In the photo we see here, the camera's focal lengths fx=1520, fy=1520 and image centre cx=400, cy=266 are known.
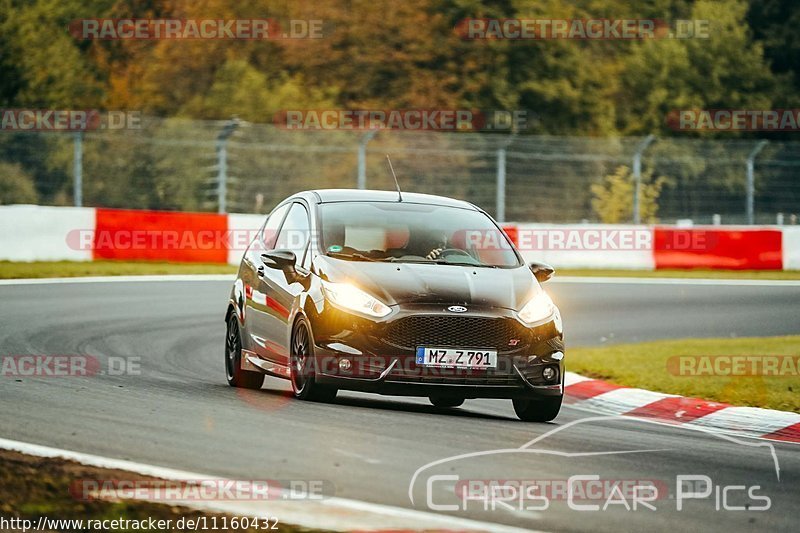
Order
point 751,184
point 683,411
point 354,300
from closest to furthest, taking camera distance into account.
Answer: point 354,300
point 683,411
point 751,184

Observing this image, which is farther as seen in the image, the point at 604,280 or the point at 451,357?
the point at 604,280

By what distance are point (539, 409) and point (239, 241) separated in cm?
1635

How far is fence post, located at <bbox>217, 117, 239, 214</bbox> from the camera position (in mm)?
27375

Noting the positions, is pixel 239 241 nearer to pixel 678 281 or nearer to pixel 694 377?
pixel 678 281

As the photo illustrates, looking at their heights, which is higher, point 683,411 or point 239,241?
point 239,241

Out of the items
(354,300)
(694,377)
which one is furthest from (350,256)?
(694,377)

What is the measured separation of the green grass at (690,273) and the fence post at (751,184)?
3846 mm

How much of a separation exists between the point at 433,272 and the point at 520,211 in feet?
71.3

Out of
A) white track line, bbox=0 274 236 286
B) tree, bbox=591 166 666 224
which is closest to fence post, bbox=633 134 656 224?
tree, bbox=591 166 666 224

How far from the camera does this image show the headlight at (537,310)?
977cm

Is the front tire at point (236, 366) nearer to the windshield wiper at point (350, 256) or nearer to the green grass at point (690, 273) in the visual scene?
the windshield wiper at point (350, 256)

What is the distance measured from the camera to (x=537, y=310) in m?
9.88

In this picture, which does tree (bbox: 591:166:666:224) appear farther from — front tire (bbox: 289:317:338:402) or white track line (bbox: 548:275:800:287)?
front tire (bbox: 289:317:338:402)

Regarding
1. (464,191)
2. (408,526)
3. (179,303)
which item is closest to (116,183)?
(464,191)
